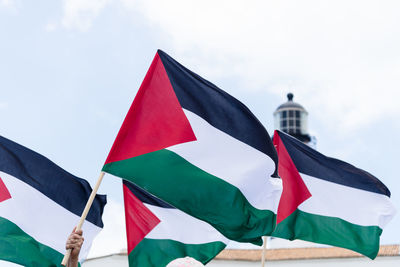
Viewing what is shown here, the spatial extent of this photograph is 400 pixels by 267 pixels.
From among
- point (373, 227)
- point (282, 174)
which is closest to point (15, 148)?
point (282, 174)

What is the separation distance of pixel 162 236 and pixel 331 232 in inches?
93.1

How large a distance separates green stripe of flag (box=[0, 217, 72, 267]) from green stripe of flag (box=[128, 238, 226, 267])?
1.66m

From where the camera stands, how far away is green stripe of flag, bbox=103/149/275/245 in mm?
6551

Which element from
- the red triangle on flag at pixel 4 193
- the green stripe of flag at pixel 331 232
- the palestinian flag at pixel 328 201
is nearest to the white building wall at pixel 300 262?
the palestinian flag at pixel 328 201

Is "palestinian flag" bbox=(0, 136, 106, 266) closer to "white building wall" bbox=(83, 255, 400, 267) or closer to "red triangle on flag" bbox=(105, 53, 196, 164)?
"red triangle on flag" bbox=(105, 53, 196, 164)

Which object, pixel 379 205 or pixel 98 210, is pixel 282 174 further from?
pixel 98 210

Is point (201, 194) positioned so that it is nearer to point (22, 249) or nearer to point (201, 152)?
point (201, 152)

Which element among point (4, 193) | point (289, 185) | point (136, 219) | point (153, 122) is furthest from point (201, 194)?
point (289, 185)

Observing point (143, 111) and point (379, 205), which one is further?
point (379, 205)

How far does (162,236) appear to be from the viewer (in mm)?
9227

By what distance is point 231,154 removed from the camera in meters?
7.05

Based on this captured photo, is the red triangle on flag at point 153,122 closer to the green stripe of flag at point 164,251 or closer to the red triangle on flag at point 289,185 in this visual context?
the green stripe of flag at point 164,251

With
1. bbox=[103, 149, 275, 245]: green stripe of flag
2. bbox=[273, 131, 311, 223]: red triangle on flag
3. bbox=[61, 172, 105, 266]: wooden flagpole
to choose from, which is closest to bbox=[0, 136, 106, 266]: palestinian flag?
bbox=[103, 149, 275, 245]: green stripe of flag

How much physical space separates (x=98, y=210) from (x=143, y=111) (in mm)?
2485
